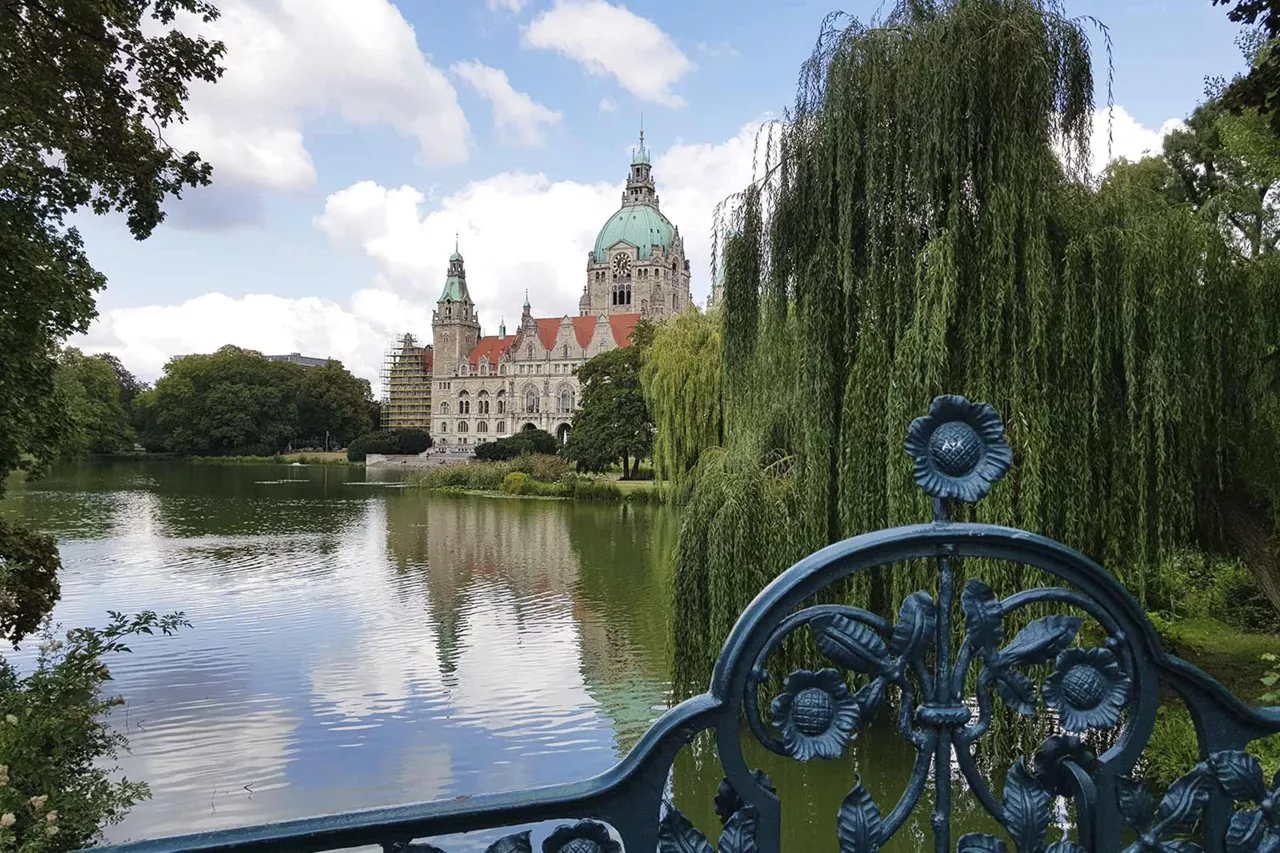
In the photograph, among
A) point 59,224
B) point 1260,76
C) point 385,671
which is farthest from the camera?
point 385,671

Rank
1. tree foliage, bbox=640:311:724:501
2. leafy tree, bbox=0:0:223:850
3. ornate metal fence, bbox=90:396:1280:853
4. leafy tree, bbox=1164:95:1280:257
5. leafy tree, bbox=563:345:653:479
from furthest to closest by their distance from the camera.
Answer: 1. leafy tree, bbox=563:345:653:479
2. tree foliage, bbox=640:311:724:501
3. leafy tree, bbox=1164:95:1280:257
4. leafy tree, bbox=0:0:223:850
5. ornate metal fence, bbox=90:396:1280:853

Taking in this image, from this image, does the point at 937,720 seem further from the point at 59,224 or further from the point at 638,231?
the point at 638,231

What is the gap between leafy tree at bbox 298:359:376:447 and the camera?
6488 cm

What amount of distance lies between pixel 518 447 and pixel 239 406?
22.3m

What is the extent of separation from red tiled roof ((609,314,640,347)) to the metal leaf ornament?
6831cm

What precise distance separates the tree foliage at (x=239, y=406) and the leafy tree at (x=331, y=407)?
0.07 m

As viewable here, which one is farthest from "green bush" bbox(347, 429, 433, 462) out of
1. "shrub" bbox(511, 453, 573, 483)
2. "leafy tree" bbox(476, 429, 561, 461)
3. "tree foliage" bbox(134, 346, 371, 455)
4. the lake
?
the lake

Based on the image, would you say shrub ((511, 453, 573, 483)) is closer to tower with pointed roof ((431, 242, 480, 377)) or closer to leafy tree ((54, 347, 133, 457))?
leafy tree ((54, 347, 133, 457))

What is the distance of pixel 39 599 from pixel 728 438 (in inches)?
208

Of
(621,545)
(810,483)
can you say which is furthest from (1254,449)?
(621,545)

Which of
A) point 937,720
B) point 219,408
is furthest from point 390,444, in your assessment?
point 937,720

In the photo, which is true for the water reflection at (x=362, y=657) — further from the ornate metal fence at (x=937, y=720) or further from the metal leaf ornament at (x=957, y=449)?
the metal leaf ornament at (x=957, y=449)

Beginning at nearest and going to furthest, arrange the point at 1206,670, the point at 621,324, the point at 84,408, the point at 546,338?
the point at 1206,670 → the point at 84,408 → the point at 621,324 → the point at 546,338

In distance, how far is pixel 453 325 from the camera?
75312mm
